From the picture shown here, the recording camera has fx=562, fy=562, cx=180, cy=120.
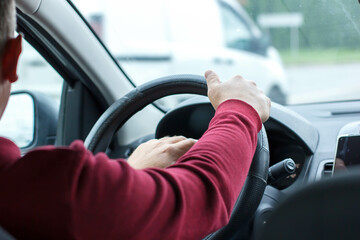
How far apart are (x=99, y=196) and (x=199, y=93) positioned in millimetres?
718

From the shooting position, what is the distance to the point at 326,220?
0.68 metres

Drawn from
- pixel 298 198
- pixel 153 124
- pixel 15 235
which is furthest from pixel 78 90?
pixel 298 198

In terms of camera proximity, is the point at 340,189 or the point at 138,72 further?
the point at 138,72

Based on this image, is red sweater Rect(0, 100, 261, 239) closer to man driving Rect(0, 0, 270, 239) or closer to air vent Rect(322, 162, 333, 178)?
man driving Rect(0, 0, 270, 239)

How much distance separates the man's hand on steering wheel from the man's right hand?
0.11m

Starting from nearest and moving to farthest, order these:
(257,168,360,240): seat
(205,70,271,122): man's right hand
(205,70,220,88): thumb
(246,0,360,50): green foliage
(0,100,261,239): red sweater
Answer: (257,168,360,240): seat < (0,100,261,239): red sweater < (205,70,271,122): man's right hand < (205,70,220,88): thumb < (246,0,360,50): green foliage

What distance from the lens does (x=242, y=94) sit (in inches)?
42.2

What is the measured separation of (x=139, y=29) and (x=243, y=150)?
513 cm

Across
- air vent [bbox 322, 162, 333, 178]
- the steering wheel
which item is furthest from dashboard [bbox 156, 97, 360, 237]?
the steering wheel

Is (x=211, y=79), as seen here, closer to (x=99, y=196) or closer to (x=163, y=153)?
(x=163, y=153)

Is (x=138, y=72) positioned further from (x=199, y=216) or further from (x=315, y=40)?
(x=199, y=216)

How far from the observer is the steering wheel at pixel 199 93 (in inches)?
51.8

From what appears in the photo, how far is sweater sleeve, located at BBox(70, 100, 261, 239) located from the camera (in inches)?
32.5

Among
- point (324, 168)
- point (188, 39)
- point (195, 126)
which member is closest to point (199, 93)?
point (195, 126)
